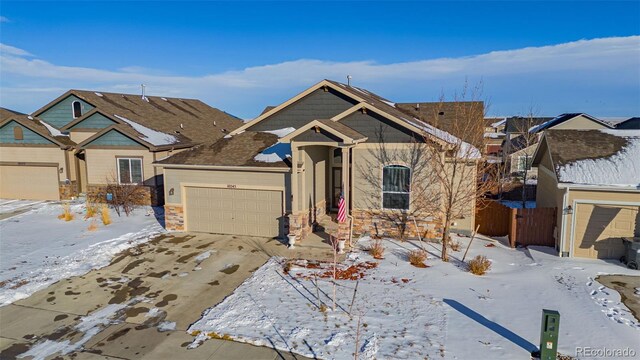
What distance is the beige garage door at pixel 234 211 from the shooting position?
Result: 50.7 ft

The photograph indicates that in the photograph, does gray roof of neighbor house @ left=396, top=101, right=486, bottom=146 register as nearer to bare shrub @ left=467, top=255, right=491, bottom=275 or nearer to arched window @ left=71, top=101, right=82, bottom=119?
bare shrub @ left=467, top=255, right=491, bottom=275

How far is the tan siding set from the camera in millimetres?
21391

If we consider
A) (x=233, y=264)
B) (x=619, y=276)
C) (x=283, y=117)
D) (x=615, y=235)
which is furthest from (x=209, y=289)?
(x=615, y=235)

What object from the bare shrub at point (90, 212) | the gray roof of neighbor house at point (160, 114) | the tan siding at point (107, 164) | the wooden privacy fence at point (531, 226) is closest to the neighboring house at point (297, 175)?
the wooden privacy fence at point (531, 226)

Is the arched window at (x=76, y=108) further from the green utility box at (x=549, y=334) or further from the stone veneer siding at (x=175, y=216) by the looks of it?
the green utility box at (x=549, y=334)

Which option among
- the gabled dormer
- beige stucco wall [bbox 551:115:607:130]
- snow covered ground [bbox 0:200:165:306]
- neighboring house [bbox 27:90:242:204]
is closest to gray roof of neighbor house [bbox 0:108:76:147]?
neighboring house [bbox 27:90:242:204]

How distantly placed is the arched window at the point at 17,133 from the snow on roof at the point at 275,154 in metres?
16.2

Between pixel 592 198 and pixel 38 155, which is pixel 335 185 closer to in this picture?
pixel 592 198

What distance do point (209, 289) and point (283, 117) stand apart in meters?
9.02

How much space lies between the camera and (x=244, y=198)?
619 inches

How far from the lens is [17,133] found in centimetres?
2305

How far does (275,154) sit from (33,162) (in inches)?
636

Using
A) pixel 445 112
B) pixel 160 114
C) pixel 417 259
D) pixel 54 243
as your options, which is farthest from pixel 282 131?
pixel 160 114

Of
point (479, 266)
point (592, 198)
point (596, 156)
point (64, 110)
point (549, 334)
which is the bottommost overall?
point (479, 266)
